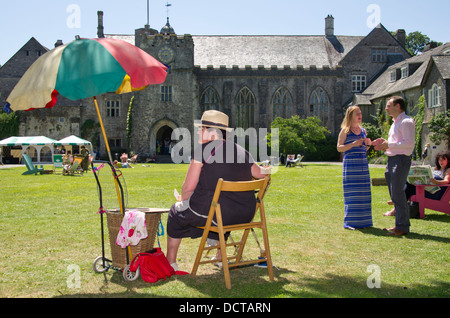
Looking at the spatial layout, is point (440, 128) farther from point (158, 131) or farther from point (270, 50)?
point (158, 131)

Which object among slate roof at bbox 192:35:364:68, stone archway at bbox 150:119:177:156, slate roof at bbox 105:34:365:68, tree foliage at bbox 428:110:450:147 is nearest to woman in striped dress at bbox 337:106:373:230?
tree foliage at bbox 428:110:450:147

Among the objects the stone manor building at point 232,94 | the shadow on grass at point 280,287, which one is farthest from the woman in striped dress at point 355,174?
the stone manor building at point 232,94

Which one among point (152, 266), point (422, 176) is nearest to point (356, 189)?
point (422, 176)

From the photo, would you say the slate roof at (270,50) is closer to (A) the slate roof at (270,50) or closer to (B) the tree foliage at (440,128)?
(A) the slate roof at (270,50)

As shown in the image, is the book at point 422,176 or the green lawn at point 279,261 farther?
the book at point 422,176

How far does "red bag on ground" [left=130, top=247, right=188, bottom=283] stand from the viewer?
462 cm

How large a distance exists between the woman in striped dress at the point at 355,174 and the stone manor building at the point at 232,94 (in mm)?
36126

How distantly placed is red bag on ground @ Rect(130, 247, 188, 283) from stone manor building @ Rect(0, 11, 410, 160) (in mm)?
38854

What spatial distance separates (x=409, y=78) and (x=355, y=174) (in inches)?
1215

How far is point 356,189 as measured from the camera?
298 inches

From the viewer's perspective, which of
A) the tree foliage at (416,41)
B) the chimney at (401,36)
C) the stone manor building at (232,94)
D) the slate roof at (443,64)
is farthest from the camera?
the tree foliage at (416,41)

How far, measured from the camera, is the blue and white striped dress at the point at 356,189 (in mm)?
7453
